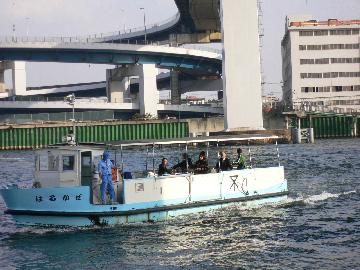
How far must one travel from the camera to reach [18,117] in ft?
292

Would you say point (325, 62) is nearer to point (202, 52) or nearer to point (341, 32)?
point (341, 32)

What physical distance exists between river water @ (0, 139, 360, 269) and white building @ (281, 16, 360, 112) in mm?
85012

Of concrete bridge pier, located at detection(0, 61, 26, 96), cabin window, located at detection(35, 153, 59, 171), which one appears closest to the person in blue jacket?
cabin window, located at detection(35, 153, 59, 171)

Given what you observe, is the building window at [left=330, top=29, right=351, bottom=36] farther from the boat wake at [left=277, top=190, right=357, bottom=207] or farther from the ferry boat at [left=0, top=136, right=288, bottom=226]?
the ferry boat at [left=0, top=136, right=288, bottom=226]

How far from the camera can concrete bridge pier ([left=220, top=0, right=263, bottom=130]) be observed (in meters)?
77.2

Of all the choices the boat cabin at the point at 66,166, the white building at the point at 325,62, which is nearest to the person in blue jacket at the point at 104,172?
the boat cabin at the point at 66,166

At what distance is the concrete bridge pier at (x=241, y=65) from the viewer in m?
77.2

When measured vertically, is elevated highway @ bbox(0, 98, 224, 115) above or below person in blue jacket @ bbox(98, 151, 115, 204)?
above

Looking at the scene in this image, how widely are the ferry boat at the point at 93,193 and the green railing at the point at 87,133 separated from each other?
58874 millimetres

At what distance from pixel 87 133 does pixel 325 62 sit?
48660 millimetres

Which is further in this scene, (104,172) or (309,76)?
(309,76)

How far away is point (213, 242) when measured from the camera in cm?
2025

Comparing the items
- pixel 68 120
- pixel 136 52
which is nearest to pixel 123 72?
pixel 136 52

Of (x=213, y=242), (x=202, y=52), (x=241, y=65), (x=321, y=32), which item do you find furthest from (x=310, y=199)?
(x=321, y=32)
